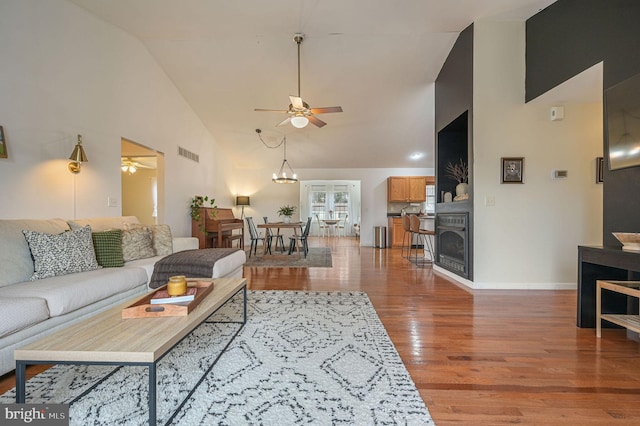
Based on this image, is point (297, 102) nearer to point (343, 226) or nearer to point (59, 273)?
point (59, 273)

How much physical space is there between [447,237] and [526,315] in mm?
1897

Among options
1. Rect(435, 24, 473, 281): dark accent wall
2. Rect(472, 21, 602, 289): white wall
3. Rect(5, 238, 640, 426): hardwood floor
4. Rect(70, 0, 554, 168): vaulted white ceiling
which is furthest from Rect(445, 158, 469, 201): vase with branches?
Rect(5, 238, 640, 426): hardwood floor

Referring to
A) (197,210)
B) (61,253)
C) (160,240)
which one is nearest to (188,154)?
(197,210)

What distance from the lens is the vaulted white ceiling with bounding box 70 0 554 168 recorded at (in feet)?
11.6

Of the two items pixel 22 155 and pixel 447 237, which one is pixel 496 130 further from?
pixel 22 155

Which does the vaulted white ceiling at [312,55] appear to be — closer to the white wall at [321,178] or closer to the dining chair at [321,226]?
the white wall at [321,178]

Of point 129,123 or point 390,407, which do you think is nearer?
point 390,407

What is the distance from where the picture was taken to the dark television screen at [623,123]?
216 cm

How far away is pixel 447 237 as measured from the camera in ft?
14.8

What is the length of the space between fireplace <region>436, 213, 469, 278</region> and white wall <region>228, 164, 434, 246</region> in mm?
4048

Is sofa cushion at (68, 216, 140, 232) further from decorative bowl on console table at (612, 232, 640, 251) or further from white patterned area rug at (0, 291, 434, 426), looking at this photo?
decorative bowl on console table at (612, 232, 640, 251)

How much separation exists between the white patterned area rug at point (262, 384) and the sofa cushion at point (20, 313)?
32 centimetres

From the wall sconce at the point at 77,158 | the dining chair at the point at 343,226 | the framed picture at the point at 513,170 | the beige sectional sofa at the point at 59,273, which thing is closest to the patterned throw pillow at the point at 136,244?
the beige sectional sofa at the point at 59,273

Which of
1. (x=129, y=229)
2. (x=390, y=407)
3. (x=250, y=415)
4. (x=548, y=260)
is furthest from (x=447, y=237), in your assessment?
(x=129, y=229)
